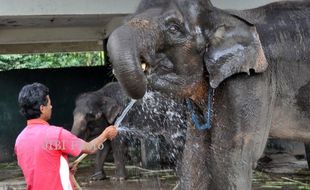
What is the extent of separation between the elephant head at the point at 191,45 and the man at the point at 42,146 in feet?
2.04

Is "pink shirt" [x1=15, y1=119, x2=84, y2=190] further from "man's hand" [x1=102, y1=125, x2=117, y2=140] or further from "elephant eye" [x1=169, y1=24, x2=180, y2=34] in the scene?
"elephant eye" [x1=169, y1=24, x2=180, y2=34]

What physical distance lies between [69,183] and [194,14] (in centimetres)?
129

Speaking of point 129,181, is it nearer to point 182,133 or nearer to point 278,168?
point 182,133

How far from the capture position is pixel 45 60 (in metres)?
20.5

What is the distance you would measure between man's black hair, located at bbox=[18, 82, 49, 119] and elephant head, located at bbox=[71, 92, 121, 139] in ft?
15.1

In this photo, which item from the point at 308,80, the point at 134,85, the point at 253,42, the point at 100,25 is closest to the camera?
the point at 134,85

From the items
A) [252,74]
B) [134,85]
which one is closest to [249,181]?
[252,74]

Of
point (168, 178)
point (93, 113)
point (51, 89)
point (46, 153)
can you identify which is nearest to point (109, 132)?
point (46, 153)

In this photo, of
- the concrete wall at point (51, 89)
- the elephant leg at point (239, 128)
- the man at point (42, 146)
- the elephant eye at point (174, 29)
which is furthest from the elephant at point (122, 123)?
the man at point (42, 146)

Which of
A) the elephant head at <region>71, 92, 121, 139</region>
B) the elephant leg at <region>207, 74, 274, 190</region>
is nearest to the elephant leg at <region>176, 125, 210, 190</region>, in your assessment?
the elephant leg at <region>207, 74, 274, 190</region>

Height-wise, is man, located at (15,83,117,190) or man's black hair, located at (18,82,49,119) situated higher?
man's black hair, located at (18,82,49,119)

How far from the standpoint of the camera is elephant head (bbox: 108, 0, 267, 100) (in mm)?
3715

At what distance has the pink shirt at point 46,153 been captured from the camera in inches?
142

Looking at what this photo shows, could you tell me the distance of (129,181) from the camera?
8156 mm
